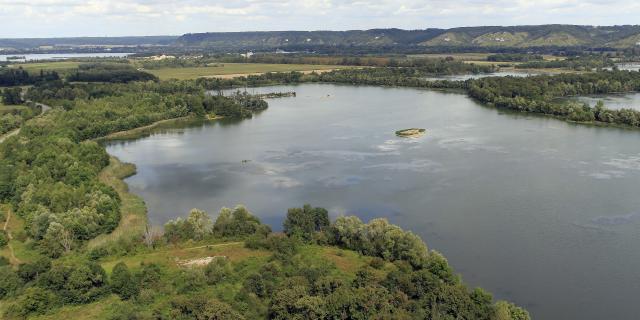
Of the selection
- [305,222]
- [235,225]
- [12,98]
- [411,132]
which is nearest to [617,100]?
[411,132]

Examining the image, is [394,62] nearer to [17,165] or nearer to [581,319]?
[17,165]

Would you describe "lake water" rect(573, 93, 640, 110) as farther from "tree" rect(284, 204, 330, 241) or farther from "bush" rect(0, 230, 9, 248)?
"bush" rect(0, 230, 9, 248)

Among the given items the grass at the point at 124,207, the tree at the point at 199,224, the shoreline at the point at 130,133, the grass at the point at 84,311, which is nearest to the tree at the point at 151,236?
the grass at the point at 124,207

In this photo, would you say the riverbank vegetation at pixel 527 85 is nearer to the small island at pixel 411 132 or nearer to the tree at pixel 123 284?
the small island at pixel 411 132

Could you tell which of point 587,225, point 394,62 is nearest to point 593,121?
point 587,225

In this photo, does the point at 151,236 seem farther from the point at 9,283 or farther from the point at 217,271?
the point at 9,283

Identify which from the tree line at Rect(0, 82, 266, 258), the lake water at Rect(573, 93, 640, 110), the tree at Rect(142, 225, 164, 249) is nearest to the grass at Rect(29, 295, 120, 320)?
the tree at Rect(142, 225, 164, 249)
